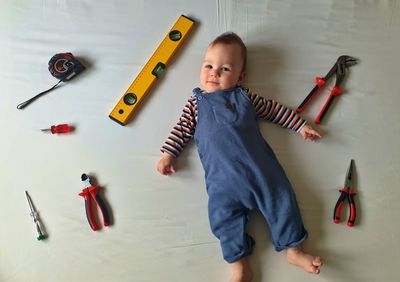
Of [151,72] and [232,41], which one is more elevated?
[232,41]

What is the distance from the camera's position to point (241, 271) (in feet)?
2.92

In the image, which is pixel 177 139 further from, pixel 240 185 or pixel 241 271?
pixel 241 271

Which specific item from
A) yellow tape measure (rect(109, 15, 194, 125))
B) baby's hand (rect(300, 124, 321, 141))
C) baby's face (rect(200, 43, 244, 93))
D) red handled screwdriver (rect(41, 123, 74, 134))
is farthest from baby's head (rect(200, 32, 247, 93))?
red handled screwdriver (rect(41, 123, 74, 134))

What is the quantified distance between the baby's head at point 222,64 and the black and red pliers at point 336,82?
0.21 m

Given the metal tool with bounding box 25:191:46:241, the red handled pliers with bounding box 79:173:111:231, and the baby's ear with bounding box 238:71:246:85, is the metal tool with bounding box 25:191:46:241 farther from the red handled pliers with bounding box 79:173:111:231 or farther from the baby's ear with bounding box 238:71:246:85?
the baby's ear with bounding box 238:71:246:85

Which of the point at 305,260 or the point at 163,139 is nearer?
the point at 305,260

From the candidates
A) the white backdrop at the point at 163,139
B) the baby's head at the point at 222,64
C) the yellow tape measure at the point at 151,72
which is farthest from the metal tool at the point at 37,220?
the baby's head at the point at 222,64

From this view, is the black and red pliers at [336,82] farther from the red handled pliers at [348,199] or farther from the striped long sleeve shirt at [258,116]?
the red handled pliers at [348,199]

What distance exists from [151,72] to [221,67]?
206 mm

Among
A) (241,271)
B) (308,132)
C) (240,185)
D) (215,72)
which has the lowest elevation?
(241,271)

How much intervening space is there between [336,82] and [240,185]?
428 mm

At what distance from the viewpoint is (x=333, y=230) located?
96 cm

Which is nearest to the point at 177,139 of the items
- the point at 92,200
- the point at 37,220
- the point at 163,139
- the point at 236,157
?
the point at 163,139

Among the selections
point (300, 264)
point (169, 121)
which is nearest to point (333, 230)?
point (300, 264)
